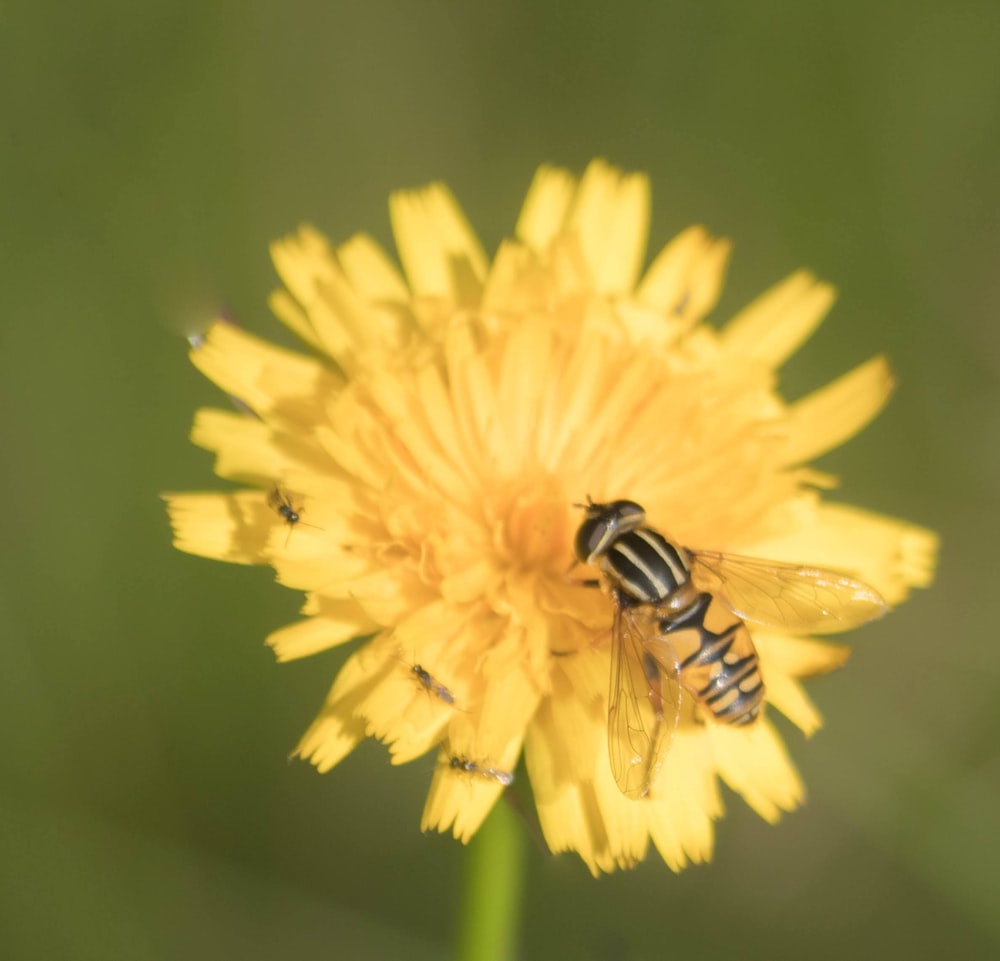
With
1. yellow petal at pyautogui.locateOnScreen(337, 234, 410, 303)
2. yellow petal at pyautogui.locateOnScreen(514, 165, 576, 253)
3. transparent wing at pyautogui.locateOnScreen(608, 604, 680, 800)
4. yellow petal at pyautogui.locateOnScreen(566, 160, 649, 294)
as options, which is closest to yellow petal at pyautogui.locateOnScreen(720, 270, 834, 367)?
yellow petal at pyautogui.locateOnScreen(566, 160, 649, 294)

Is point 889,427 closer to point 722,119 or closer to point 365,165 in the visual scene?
point 722,119

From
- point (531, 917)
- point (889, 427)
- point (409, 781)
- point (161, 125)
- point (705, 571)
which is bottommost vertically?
point (531, 917)

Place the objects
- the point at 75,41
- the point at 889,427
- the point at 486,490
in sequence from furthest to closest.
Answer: the point at 889,427 → the point at 75,41 → the point at 486,490

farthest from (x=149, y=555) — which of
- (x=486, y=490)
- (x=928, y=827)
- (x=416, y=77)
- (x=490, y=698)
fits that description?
(x=928, y=827)

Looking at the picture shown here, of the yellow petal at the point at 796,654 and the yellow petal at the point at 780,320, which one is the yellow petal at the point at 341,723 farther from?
the yellow petal at the point at 780,320

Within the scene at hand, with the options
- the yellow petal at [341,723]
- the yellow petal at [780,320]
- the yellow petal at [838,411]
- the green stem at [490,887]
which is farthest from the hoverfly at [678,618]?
the yellow petal at [780,320]

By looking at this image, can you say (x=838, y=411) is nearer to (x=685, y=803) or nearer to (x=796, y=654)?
(x=796, y=654)
